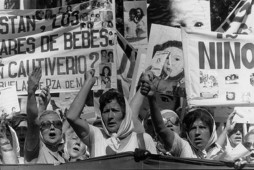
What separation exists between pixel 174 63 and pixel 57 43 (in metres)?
1.28

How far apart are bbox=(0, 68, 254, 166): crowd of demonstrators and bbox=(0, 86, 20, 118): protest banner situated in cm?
13

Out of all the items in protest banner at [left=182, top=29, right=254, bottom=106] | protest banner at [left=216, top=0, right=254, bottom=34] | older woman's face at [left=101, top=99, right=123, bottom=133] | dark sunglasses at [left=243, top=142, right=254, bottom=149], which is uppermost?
protest banner at [left=216, top=0, right=254, bottom=34]

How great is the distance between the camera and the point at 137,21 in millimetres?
8906

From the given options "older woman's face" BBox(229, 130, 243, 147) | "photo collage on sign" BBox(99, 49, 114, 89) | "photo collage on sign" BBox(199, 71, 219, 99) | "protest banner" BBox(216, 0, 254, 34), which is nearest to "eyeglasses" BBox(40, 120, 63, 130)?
"photo collage on sign" BBox(99, 49, 114, 89)

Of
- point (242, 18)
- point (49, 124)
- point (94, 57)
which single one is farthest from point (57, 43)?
point (242, 18)

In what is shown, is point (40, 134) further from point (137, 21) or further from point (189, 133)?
point (137, 21)

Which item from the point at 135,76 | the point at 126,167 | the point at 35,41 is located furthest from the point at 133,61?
the point at 126,167

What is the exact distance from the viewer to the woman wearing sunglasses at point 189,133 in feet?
21.6

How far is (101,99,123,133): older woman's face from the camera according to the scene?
6688 mm

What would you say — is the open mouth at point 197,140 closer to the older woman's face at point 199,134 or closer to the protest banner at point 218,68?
the older woman's face at point 199,134

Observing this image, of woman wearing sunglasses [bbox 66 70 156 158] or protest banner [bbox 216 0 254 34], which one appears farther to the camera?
protest banner [bbox 216 0 254 34]

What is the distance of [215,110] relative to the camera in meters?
8.36

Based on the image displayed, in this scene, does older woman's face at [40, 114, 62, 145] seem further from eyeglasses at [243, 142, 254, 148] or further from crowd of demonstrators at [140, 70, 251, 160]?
eyeglasses at [243, 142, 254, 148]

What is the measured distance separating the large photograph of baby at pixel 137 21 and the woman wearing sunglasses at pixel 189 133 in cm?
196
